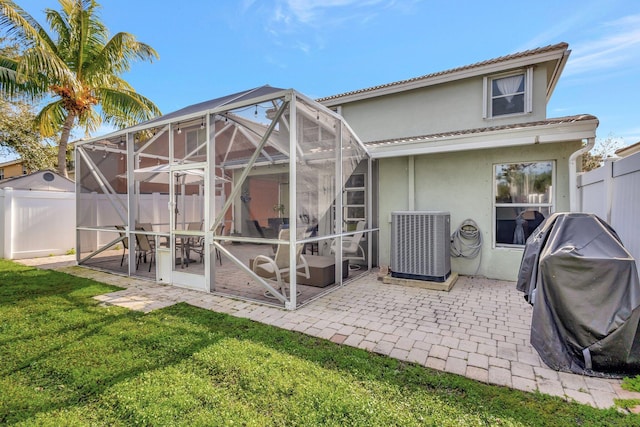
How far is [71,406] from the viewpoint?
2350mm

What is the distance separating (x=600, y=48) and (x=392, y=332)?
1085cm

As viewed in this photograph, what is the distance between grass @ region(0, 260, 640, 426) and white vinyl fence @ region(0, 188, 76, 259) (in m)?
6.92

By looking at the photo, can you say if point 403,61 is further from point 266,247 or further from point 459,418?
point 459,418

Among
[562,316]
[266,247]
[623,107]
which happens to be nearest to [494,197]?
[562,316]

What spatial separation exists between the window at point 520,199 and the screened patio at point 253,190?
279 cm

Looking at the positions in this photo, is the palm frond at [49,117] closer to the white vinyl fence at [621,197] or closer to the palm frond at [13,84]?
the palm frond at [13,84]

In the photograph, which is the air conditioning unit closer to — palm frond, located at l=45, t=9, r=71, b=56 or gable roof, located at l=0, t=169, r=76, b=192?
gable roof, located at l=0, t=169, r=76, b=192

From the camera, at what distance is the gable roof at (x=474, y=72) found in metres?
7.39

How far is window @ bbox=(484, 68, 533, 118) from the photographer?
7809 mm

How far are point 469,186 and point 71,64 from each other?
13.0 m

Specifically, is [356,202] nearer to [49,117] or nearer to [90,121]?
[49,117]

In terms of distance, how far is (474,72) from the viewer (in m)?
8.27

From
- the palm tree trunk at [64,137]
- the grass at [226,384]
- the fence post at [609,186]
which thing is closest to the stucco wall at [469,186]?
the fence post at [609,186]

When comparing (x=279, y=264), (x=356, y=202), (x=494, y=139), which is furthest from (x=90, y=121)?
(x=494, y=139)
